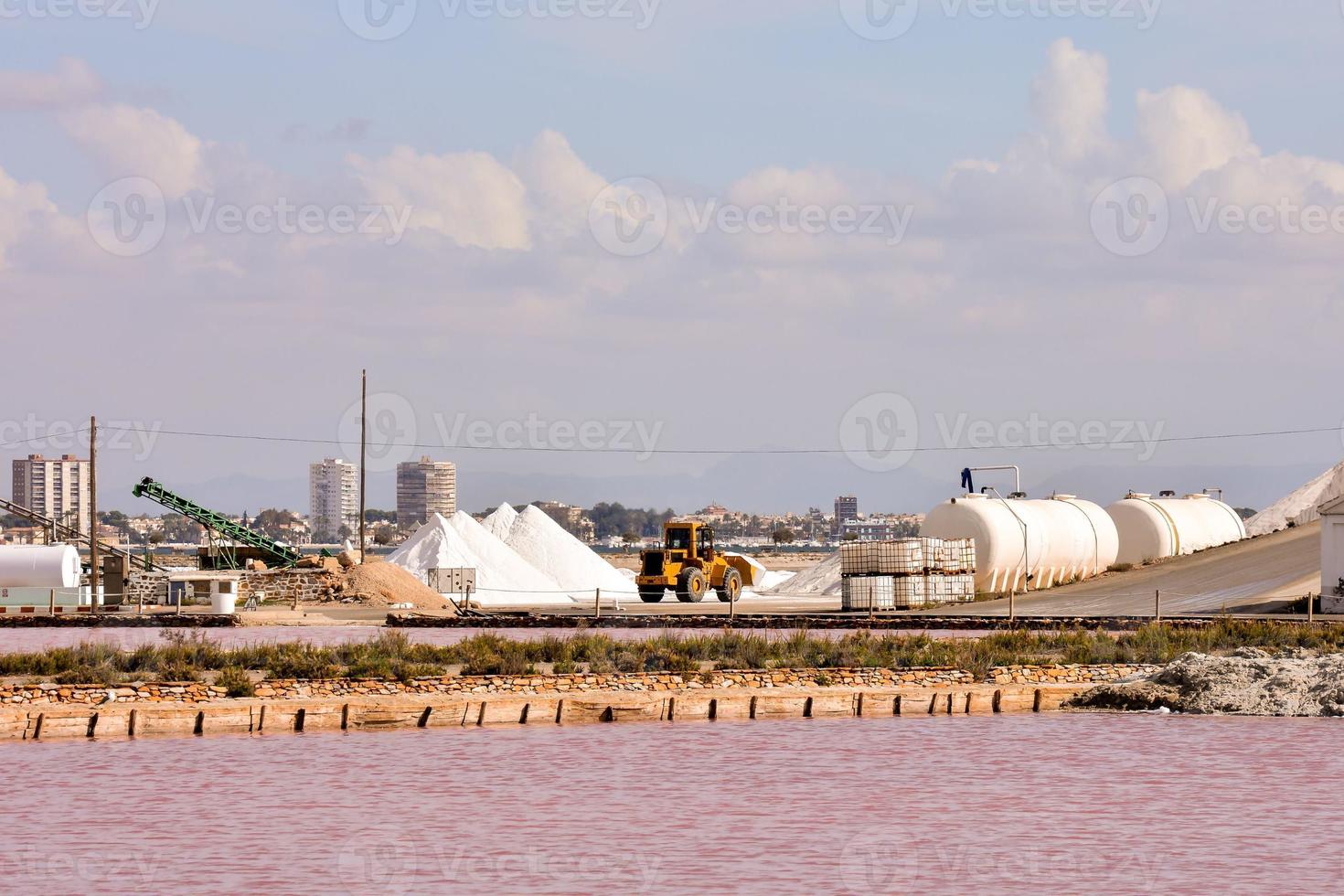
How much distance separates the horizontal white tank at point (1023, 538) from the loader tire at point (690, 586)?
857 cm

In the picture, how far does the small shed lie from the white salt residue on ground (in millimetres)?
27414

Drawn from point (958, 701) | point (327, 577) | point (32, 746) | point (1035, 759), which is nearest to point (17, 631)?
point (327, 577)

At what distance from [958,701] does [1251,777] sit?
242 inches

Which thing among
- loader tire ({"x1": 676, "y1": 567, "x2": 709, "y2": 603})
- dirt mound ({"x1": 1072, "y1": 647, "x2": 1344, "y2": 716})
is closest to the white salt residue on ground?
loader tire ({"x1": 676, "y1": 567, "x2": 709, "y2": 603})

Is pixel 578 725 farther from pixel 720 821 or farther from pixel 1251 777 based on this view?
pixel 1251 777

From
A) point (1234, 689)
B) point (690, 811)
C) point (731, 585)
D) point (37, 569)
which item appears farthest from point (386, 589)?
point (690, 811)

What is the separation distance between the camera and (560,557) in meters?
68.2

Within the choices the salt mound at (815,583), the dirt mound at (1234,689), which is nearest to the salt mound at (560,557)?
the salt mound at (815,583)

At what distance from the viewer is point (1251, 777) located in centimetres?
1745

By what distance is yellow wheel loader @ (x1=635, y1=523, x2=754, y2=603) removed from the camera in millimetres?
49000

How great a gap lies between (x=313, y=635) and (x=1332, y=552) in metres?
27.4

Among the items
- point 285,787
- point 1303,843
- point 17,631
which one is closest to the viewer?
point 1303,843

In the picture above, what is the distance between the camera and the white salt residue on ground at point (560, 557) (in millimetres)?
64875

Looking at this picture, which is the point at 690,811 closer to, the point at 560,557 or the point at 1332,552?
the point at 1332,552
